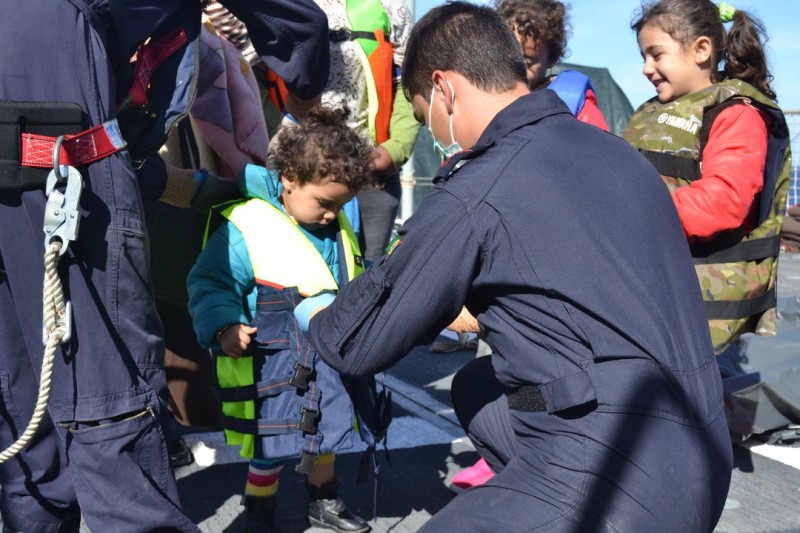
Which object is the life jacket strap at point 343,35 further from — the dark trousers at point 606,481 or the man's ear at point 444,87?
the dark trousers at point 606,481

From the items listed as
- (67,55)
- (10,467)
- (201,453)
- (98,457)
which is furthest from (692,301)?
(201,453)

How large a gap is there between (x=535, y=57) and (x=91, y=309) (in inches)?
82.8

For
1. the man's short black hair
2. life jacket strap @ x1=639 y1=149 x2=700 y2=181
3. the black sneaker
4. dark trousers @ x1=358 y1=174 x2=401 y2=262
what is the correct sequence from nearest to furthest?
the man's short black hair
life jacket strap @ x1=639 y1=149 x2=700 y2=181
the black sneaker
dark trousers @ x1=358 y1=174 x2=401 y2=262

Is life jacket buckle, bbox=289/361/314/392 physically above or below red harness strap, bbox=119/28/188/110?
below

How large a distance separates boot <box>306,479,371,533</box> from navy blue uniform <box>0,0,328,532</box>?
38.7 inches

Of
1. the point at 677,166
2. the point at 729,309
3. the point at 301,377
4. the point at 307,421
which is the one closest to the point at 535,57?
the point at 677,166

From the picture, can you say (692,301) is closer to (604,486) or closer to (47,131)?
(604,486)

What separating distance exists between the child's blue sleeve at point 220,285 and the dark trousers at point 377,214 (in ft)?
2.97

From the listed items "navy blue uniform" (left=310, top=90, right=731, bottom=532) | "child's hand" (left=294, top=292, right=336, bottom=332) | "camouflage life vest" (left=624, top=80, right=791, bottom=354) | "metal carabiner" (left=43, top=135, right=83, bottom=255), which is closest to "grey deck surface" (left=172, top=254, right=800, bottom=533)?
"camouflage life vest" (left=624, top=80, right=791, bottom=354)

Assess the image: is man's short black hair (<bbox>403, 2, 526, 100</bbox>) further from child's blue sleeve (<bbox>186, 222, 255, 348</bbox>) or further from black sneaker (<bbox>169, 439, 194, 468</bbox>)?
black sneaker (<bbox>169, 439, 194, 468</bbox>)

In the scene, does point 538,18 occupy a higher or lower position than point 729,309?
higher

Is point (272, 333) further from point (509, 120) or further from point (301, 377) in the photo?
point (509, 120)

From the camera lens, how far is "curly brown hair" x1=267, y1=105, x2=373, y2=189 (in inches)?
104

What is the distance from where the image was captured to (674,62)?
2955 mm
